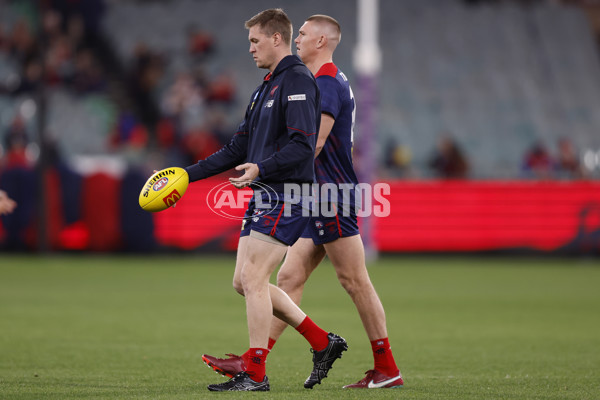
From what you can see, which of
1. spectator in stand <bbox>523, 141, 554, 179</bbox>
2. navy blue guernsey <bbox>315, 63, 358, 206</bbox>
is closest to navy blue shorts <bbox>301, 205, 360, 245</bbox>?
navy blue guernsey <bbox>315, 63, 358, 206</bbox>

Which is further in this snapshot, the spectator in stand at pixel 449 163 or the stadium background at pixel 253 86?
the spectator in stand at pixel 449 163

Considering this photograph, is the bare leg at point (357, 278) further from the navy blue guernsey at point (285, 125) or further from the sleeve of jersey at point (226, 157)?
the sleeve of jersey at point (226, 157)

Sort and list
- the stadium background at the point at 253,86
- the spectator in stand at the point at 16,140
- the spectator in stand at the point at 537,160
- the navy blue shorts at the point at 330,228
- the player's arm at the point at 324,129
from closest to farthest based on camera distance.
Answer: the player's arm at the point at 324,129 < the navy blue shorts at the point at 330,228 < the stadium background at the point at 253,86 < the spectator in stand at the point at 16,140 < the spectator in stand at the point at 537,160

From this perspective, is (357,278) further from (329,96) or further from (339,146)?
(329,96)


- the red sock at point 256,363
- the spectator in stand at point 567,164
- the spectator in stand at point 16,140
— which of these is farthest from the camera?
the spectator in stand at point 16,140

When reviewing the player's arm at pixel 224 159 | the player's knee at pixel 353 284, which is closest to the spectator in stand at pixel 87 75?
the player's arm at pixel 224 159

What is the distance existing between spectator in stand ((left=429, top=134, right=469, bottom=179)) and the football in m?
16.7

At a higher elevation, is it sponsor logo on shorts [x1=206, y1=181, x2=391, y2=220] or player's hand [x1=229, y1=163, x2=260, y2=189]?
player's hand [x1=229, y1=163, x2=260, y2=189]

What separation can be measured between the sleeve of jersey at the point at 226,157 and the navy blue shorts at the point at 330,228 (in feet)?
2.04

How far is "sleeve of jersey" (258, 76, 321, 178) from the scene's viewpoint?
18.1 ft

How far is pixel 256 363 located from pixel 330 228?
0.99 meters

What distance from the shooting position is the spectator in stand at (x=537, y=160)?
873 inches

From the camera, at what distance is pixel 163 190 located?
5859 millimetres

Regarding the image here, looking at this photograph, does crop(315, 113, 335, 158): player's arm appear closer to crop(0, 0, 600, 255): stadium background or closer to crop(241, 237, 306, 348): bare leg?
crop(241, 237, 306, 348): bare leg
